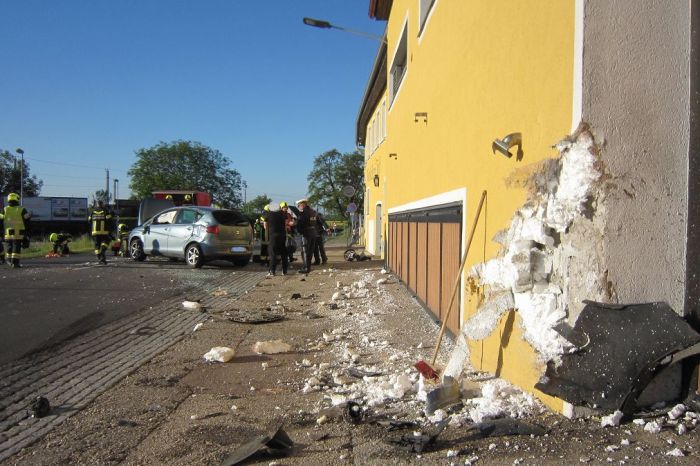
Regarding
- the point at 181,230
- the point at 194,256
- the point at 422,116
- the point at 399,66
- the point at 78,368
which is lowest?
the point at 78,368

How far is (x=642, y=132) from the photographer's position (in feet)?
10.1

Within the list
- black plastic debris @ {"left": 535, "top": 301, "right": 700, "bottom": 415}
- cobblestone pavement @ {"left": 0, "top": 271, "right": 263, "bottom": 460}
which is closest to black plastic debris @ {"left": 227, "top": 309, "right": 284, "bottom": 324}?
cobblestone pavement @ {"left": 0, "top": 271, "right": 263, "bottom": 460}

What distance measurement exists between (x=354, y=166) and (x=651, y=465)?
73.2 metres

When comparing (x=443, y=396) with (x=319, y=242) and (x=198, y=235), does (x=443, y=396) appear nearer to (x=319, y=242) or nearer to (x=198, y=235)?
(x=198, y=235)

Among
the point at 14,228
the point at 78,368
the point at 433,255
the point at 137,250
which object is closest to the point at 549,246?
the point at 433,255

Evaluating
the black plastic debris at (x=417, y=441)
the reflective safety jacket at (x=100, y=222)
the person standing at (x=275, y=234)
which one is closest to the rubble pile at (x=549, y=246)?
the black plastic debris at (x=417, y=441)

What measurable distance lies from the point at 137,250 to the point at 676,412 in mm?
16104

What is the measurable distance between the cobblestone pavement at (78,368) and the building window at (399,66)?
691cm

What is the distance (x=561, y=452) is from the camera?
111 inches

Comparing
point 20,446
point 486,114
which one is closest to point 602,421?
point 486,114

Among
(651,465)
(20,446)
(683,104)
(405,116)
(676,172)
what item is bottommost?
(20,446)

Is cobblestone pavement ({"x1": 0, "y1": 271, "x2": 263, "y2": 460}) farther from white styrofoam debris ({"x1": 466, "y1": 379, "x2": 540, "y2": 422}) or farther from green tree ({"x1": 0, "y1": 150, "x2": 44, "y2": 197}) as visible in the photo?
green tree ({"x1": 0, "y1": 150, "x2": 44, "y2": 197})

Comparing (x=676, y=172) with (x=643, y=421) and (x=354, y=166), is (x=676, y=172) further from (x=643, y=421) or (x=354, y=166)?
(x=354, y=166)

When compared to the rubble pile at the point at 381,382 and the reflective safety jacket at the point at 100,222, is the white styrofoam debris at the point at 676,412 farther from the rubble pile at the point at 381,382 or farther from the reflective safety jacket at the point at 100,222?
the reflective safety jacket at the point at 100,222
